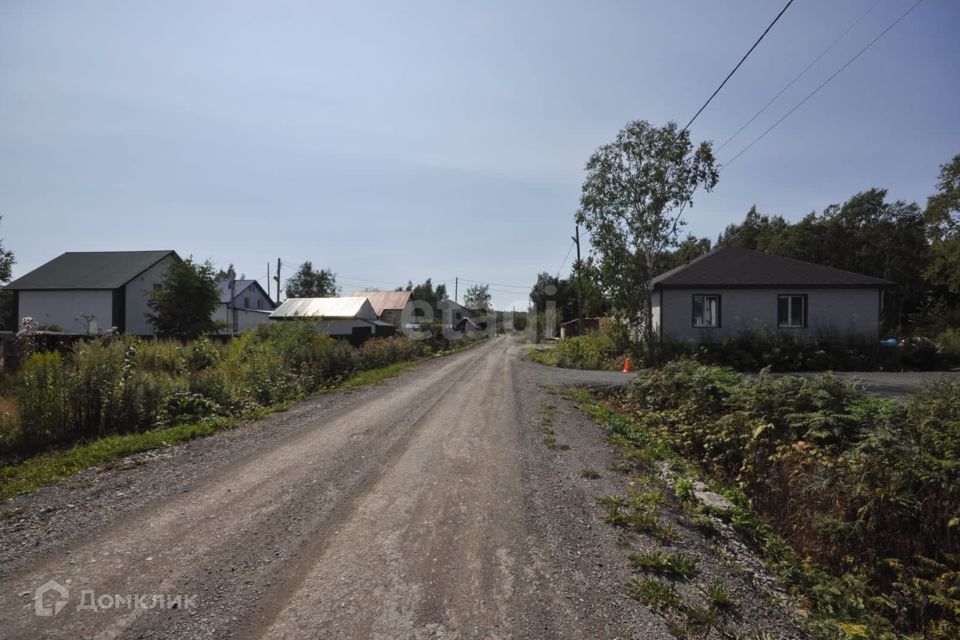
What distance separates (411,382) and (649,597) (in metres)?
11.2

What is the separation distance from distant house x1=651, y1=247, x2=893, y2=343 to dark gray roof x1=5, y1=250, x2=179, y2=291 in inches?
1225

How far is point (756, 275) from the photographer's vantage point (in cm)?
1870

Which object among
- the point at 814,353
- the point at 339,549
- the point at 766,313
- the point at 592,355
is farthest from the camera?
the point at 592,355

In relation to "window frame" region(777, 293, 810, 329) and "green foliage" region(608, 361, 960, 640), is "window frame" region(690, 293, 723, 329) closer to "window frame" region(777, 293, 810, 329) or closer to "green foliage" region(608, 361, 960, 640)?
"window frame" region(777, 293, 810, 329)

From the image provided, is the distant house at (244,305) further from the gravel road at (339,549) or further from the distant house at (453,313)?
the gravel road at (339,549)

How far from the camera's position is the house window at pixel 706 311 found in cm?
1850

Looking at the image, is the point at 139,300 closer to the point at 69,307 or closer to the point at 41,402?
the point at 69,307

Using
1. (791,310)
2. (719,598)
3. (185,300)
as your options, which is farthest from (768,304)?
(185,300)

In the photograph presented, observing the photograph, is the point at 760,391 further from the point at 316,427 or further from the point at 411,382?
the point at 411,382

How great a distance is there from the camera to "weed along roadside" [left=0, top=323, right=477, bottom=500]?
621cm

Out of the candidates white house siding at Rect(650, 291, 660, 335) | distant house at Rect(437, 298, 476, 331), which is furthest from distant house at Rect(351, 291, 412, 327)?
white house siding at Rect(650, 291, 660, 335)

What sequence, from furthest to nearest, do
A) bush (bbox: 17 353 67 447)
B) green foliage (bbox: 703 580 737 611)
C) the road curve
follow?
bush (bbox: 17 353 67 447), green foliage (bbox: 703 580 737 611), the road curve

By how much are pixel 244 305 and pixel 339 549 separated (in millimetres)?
49699

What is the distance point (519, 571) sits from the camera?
3.16m
